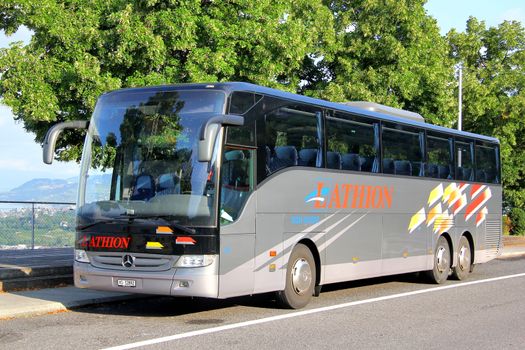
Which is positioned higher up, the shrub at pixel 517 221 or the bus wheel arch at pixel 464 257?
the shrub at pixel 517 221

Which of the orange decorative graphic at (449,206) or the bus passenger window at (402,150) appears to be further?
the orange decorative graphic at (449,206)

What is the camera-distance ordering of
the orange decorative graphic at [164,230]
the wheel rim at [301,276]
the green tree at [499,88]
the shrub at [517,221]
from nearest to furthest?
the orange decorative graphic at [164,230] < the wheel rim at [301,276] < the green tree at [499,88] < the shrub at [517,221]

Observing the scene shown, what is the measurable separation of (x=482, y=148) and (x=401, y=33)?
474 inches

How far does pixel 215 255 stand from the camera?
10492mm

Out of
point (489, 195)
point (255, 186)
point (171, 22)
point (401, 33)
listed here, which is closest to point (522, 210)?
point (401, 33)

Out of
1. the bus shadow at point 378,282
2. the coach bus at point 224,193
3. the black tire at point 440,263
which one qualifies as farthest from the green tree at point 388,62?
the coach bus at point 224,193

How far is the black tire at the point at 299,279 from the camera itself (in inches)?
474

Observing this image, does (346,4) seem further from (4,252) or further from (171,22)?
(4,252)

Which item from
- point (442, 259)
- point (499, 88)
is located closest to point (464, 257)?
point (442, 259)

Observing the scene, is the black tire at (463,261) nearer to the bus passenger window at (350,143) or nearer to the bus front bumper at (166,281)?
the bus passenger window at (350,143)

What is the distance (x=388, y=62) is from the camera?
30297 millimetres

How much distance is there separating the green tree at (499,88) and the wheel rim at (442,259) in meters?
19.6

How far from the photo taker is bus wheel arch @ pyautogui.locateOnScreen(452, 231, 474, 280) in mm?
18000

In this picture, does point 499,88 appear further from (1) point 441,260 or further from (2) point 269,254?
(2) point 269,254
